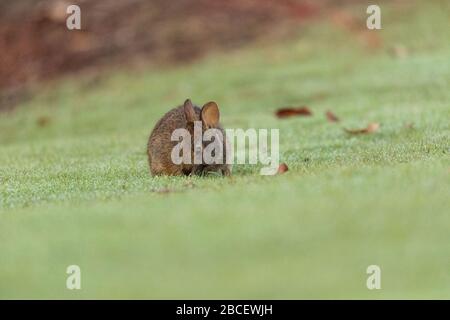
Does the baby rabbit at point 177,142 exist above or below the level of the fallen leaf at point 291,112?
below

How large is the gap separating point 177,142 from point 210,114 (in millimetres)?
339

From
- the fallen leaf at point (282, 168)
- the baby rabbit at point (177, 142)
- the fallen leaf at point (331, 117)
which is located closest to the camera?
the fallen leaf at point (282, 168)

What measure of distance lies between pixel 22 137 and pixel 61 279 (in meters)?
10.8

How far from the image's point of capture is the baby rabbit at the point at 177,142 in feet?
25.0

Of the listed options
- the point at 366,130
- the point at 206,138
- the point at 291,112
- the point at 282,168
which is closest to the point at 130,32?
the point at 291,112

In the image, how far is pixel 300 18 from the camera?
832 inches

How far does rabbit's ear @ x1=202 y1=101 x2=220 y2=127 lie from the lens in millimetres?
7652

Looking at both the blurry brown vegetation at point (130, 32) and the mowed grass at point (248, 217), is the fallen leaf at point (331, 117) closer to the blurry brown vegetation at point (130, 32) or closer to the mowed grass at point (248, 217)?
the mowed grass at point (248, 217)

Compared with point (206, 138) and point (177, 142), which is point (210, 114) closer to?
point (206, 138)

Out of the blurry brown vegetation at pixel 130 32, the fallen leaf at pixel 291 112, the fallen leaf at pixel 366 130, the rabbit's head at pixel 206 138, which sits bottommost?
the rabbit's head at pixel 206 138

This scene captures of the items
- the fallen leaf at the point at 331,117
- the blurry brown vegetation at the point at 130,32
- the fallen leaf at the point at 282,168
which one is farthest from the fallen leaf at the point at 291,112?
the blurry brown vegetation at the point at 130,32

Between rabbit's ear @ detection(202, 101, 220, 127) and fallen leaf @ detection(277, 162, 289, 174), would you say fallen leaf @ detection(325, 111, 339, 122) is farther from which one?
fallen leaf @ detection(277, 162, 289, 174)

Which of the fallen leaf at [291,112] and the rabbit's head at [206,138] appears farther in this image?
the fallen leaf at [291,112]

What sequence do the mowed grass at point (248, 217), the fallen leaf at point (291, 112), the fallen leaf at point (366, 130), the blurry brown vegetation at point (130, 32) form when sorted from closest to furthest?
the mowed grass at point (248, 217) < the fallen leaf at point (366, 130) < the fallen leaf at point (291, 112) < the blurry brown vegetation at point (130, 32)
